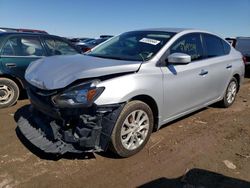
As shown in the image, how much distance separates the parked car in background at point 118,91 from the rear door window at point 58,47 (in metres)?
1.92

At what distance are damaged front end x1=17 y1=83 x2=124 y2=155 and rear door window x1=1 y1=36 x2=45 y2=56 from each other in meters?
2.92

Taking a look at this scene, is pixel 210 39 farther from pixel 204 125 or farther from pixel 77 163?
pixel 77 163

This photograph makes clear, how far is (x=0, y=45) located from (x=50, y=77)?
2831 mm

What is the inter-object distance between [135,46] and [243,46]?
9662 mm

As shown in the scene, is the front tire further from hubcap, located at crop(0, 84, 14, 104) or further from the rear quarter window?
hubcap, located at crop(0, 84, 14, 104)

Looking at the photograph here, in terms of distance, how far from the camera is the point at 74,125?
11.2ft

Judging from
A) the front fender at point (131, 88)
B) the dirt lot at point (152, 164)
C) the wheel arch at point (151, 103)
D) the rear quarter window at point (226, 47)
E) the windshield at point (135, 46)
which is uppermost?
the windshield at point (135, 46)

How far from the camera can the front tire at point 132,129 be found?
11.9 ft

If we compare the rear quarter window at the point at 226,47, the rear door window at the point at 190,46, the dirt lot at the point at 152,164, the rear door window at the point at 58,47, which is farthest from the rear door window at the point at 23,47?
the rear quarter window at the point at 226,47

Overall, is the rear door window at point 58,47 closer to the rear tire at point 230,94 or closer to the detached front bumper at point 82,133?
the detached front bumper at point 82,133

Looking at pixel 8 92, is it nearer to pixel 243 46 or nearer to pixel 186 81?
pixel 186 81

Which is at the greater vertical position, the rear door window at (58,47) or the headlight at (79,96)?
the rear door window at (58,47)

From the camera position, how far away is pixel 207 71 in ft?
16.9

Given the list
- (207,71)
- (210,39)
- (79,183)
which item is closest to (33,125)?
(79,183)
